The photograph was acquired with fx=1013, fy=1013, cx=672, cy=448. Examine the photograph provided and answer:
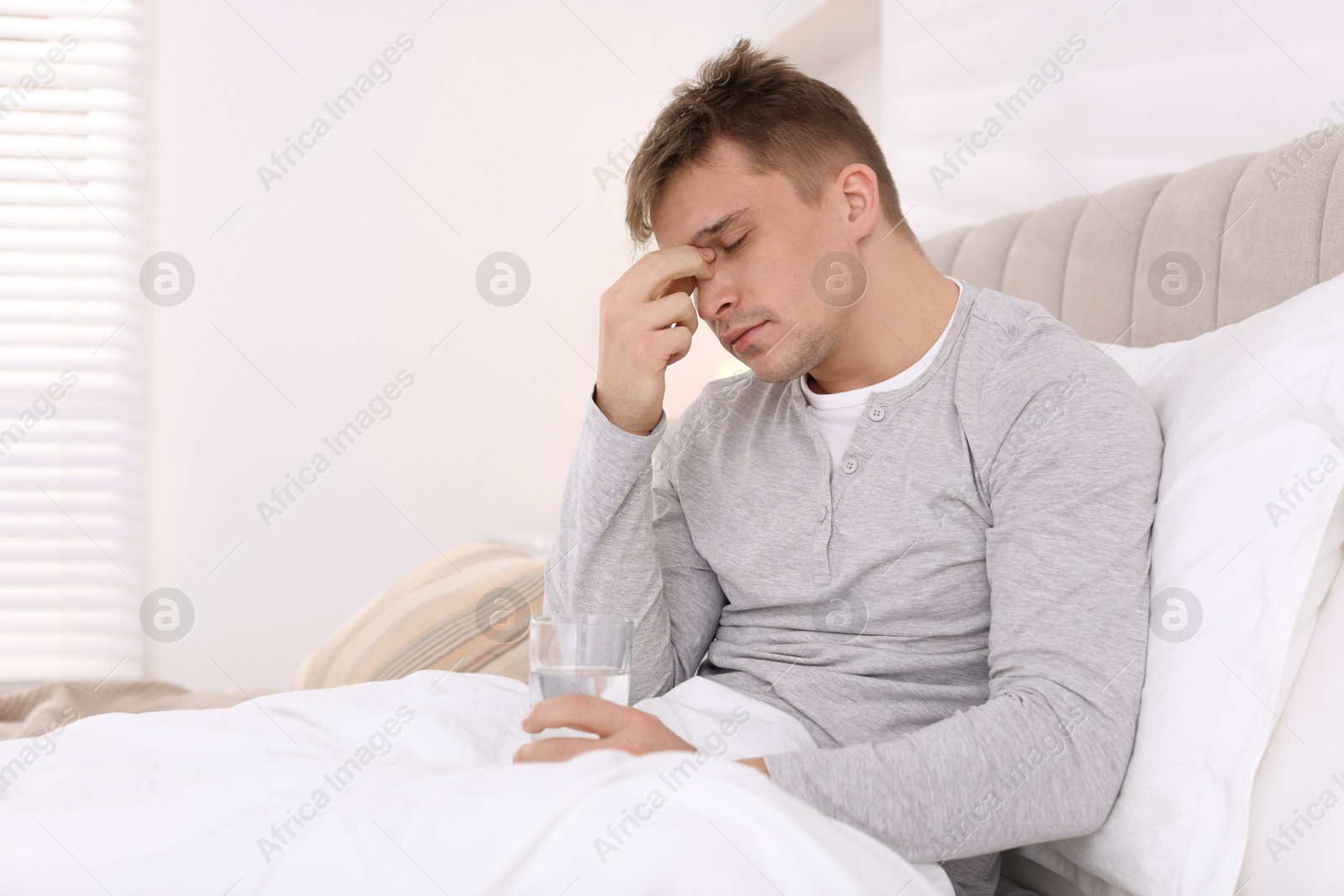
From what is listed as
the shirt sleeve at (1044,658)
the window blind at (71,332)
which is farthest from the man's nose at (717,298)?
the window blind at (71,332)

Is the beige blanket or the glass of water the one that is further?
the beige blanket

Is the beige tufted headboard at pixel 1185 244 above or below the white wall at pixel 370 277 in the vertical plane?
below

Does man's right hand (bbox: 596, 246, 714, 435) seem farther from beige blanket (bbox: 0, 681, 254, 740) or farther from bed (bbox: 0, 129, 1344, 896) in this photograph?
beige blanket (bbox: 0, 681, 254, 740)

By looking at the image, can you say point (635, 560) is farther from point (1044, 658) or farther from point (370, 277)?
point (370, 277)

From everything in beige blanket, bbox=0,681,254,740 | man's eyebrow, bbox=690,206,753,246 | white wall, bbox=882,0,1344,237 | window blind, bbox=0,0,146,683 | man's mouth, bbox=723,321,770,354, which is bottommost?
white wall, bbox=882,0,1344,237

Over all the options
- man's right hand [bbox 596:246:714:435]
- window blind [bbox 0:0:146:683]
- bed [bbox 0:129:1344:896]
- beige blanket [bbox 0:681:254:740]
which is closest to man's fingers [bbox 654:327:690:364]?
man's right hand [bbox 596:246:714:435]

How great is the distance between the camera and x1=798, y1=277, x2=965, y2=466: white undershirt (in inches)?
42.6

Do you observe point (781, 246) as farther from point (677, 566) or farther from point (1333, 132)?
point (1333, 132)

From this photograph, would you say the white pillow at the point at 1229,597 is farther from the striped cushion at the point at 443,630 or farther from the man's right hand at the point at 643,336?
the striped cushion at the point at 443,630

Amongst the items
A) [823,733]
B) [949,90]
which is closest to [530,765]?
[823,733]

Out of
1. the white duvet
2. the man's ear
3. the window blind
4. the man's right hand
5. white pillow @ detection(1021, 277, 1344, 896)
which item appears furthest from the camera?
the window blind

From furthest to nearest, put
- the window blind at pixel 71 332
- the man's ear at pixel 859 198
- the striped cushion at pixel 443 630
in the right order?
the window blind at pixel 71 332
the striped cushion at pixel 443 630
the man's ear at pixel 859 198

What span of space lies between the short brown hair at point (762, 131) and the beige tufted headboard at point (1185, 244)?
378mm

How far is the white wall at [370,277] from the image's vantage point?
2803 millimetres
